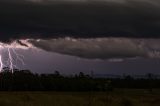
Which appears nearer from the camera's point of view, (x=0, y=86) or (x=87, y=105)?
(x=87, y=105)

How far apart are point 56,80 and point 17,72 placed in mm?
30178

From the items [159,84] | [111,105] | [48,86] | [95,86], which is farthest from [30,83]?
[111,105]

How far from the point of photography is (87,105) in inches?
1201

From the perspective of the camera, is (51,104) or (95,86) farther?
(95,86)

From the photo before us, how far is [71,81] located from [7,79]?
67.0 ft

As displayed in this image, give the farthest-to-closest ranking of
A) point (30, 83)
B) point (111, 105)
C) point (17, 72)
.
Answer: point (17, 72)
point (30, 83)
point (111, 105)

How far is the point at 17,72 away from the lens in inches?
6412

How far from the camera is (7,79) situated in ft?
444

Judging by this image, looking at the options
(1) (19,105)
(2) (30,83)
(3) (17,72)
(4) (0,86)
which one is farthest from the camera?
(3) (17,72)

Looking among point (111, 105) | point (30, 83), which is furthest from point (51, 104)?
point (30, 83)

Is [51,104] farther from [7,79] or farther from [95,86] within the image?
[7,79]

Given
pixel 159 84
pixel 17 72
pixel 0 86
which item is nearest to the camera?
pixel 0 86

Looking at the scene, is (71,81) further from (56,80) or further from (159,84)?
(159,84)

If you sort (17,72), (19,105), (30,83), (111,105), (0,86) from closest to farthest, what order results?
(19,105), (111,105), (0,86), (30,83), (17,72)
